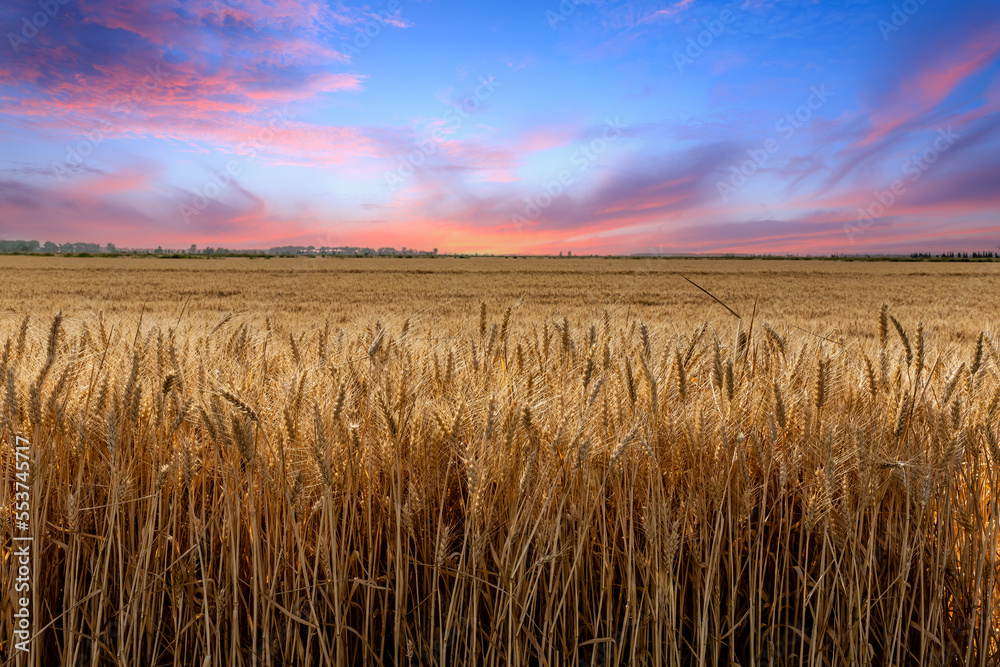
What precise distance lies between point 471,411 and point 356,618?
0.74 m

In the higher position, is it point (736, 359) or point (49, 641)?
point (736, 359)

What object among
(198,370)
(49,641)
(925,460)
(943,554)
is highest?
(198,370)

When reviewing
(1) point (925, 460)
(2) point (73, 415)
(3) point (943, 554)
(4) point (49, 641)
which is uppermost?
(2) point (73, 415)

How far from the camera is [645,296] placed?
18812 mm

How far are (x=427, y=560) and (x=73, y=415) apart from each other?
1338 mm

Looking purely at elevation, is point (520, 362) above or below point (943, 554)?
above

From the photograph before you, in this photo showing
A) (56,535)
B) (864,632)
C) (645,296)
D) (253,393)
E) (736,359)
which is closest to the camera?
(864,632)

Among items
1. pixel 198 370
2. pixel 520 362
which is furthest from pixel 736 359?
pixel 198 370

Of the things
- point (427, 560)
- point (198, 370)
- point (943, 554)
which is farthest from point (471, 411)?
point (943, 554)

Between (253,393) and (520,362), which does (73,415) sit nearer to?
(253,393)

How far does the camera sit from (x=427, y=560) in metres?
1.66

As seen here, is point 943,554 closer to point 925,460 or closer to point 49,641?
point 925,460

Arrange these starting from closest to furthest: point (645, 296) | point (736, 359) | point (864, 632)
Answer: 1. point (864, 632)
2. point (736, 359)
3. point (645, 296)

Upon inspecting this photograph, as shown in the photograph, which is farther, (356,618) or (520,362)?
(520,362)
